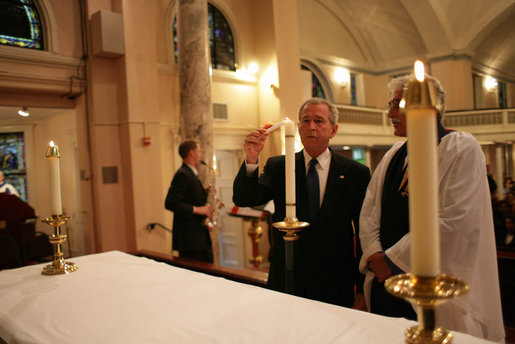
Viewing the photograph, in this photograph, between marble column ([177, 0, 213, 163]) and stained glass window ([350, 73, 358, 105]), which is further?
stained glass window ([350, 73, 358, 105])

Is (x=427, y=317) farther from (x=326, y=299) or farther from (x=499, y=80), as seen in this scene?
(x=499, y=80)

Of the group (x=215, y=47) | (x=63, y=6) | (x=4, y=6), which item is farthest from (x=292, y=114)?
(x=4, y=6)

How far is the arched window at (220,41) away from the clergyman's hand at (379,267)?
7514mm

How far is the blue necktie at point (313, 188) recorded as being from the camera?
2.14 meters

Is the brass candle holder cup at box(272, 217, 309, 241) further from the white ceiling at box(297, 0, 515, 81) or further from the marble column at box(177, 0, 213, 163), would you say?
the white ceiling at box(297, 0, 515, 81)

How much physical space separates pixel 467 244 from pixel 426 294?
3.45 ft

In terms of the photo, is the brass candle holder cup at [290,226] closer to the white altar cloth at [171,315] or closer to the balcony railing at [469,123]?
the white altar cloth at [171,315]

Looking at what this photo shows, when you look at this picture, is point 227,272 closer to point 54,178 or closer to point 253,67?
point 54,178

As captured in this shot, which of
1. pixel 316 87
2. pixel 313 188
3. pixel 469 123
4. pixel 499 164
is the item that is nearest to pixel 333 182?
pixel 313 188

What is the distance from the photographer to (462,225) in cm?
161

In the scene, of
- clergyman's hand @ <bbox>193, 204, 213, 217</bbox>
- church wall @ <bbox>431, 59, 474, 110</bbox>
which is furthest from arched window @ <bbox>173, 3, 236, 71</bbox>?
church wall @ <bbox>431, 59, 474, 110</bbox>

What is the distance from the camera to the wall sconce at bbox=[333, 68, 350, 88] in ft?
54.9

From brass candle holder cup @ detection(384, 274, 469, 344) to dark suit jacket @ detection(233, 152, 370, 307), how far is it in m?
1.26

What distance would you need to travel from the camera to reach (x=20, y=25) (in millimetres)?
6203
